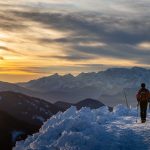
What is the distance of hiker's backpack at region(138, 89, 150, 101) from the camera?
121 feet

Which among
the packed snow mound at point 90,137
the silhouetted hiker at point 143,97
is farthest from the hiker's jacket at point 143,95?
the packed snow mound at point 90,137

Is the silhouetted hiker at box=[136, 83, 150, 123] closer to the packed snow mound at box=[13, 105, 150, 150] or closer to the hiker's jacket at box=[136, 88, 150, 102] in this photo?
the hiker's jacket at box=[136, 88, 150, 102]

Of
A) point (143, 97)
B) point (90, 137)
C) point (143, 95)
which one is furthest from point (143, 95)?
point (90, 137)

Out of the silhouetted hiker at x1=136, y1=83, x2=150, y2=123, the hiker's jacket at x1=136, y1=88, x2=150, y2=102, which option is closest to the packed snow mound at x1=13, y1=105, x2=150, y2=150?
the silhouetted hiker at x1=136, y1=83, x2=150, y2=123

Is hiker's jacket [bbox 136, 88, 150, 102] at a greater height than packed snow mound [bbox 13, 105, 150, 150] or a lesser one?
greater

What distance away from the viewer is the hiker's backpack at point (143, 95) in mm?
36938

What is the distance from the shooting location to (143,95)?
37094 millimetres

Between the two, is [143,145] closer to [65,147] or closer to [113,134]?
[113,134]

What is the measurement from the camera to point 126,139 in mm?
32188

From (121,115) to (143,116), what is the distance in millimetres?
12043

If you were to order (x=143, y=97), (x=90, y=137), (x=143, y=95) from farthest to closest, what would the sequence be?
(x=143, y=97)
(x=143, y=95)
(x=90, y=137)

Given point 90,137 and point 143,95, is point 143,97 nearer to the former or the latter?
point 143,95

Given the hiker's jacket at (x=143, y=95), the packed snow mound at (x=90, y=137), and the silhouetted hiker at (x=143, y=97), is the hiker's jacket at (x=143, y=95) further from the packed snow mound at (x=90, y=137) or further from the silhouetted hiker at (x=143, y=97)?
the packed snow mound at (x=90, y=137)

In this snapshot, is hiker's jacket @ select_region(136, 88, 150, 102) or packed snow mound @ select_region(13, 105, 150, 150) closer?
packed snow mound @ select_region(13, 105, 150, 150)
